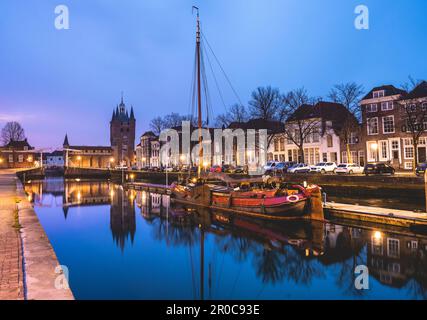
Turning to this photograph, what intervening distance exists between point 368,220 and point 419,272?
675cm

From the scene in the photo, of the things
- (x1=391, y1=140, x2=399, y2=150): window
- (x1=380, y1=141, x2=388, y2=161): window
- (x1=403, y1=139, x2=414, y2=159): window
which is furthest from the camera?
(x1=380, y1=141, x2=388, y2=161): window

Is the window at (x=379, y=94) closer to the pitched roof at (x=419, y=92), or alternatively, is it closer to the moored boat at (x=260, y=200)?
the pitched roof at (x=419, y=92)

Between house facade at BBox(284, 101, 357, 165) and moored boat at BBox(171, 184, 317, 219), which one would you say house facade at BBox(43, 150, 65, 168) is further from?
moored boat at BBox(171, 184, 317, 219)

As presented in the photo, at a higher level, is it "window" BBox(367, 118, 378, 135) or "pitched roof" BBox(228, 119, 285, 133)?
"pitched roof" BBox(228, 119, 285, 133)

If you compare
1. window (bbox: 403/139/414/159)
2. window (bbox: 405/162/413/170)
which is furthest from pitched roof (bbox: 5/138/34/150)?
window (bbox: 405/162/413/170)

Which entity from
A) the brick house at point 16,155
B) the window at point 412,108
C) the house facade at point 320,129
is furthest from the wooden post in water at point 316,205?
the brick house at point 16,155

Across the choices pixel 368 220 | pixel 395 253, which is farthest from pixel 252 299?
pixel 368 220

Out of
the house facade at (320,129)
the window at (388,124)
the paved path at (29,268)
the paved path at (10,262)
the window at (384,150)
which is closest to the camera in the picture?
the paved path at (10,262)

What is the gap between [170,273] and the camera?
528 inches

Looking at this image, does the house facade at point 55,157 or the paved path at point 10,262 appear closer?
the paved path at point 10,262

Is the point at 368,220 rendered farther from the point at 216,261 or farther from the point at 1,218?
the point at 1,218

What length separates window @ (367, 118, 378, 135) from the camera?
157 feet

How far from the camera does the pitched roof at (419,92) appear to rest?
136 ft

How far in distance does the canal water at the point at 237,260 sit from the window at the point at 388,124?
31944 millimetres
